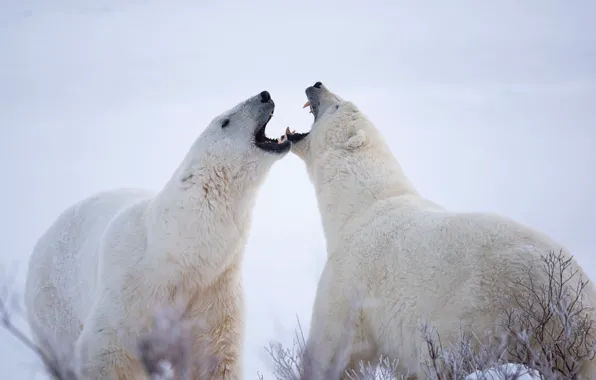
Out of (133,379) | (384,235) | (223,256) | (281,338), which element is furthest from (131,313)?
(384,235)

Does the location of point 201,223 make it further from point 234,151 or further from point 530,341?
point 530,341

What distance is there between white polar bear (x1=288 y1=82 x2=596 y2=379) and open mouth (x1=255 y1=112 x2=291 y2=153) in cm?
84

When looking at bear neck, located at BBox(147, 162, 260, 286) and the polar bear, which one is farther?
Answer: bear neck, located at BBox(147, 162, 260, 286)

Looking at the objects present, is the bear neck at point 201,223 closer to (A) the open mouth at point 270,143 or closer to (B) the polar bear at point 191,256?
(B) the polar bear at point 191,256

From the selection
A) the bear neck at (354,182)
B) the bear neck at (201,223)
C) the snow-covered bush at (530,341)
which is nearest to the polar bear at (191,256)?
the bear neck at (201,223)

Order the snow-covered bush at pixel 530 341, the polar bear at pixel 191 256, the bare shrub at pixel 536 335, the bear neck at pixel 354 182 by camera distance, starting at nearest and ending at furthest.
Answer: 1. the snow-covered bush at pixel 530 341
2. the bare shrub at pixel 536 335
3. the polar bear at pixel 191 256
4. the bear neck at pixel 354 182

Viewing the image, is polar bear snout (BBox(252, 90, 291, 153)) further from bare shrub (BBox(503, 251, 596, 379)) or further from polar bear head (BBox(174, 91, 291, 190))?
bare shrub (BBox(503, 251, 596, 379))

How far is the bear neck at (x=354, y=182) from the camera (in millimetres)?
5148

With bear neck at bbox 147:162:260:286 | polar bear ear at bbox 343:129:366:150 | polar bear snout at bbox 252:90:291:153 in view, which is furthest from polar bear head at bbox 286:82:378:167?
bear neck at bbox 147:162:260:286

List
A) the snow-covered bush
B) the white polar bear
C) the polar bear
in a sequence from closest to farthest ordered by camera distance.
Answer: the snow-covered bush
the white polar bear
the polar bear

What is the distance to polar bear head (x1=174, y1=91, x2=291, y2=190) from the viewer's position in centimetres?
436

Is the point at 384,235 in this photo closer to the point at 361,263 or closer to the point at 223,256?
the point at 361,263

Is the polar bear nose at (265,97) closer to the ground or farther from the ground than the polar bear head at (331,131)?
farther from the ground

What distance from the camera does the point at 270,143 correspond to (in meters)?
4.65
